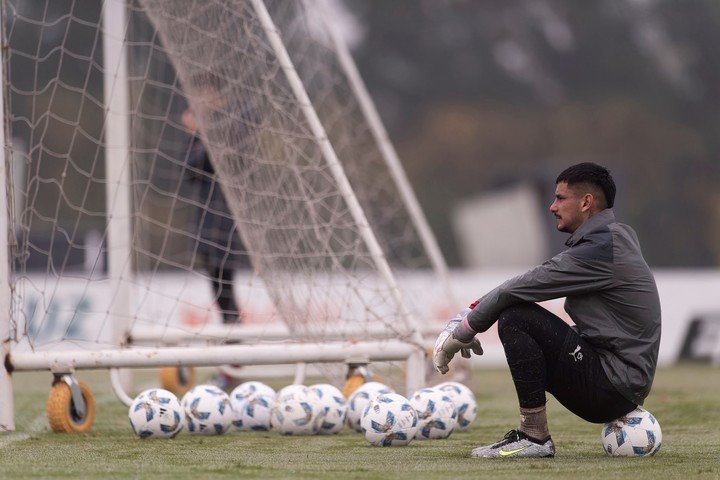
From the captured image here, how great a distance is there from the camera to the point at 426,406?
630 cm

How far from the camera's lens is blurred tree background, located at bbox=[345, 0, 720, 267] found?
34812 millimetres

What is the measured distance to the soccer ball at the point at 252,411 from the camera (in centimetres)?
672

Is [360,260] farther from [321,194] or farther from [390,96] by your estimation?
[390,96]

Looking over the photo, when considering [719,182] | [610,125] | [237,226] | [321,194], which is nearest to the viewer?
[321,194]

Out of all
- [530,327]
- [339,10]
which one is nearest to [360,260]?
[530,327]

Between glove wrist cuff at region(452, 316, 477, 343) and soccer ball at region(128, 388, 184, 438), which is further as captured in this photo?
soccer ball at region(128, 388, 184, 438)

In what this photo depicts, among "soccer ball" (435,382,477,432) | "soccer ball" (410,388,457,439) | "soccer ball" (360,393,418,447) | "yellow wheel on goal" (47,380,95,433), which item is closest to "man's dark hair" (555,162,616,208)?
"soccer ball" (360,393,418,447)

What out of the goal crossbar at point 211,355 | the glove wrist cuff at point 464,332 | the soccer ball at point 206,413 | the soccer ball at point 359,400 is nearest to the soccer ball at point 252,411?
the soccer ball at point 206,413

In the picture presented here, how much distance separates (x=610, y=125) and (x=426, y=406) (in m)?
30.5

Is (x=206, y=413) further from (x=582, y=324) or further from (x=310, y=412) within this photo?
(x=582, y=324)

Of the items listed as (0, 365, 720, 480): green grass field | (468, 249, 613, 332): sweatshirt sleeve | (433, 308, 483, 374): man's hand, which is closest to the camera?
(0, 365, 720, 480): green grass field

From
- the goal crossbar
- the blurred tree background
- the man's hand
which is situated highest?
the blurred tree background

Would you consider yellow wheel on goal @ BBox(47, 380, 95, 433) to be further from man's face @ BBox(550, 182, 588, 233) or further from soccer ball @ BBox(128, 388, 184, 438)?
man's face @ BBox(550, 182, 588, 233)

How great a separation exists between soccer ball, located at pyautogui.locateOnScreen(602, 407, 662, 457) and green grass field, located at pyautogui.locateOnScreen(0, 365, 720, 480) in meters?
0.08
